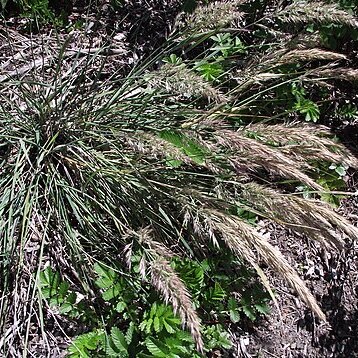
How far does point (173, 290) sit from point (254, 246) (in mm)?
298

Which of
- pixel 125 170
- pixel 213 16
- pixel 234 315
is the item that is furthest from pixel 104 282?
pixel 213 16

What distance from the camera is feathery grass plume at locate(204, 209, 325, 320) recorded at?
194cm

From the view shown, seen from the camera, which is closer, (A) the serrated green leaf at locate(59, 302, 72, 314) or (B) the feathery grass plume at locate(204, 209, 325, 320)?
(B) the feathery grass plume at locate(204, 209, 325, 320)

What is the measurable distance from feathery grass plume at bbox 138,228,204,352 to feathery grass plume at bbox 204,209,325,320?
215 millimetres

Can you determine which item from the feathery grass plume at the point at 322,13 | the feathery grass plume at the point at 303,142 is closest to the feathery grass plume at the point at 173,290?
the feathery grass plume at the point at 303,142

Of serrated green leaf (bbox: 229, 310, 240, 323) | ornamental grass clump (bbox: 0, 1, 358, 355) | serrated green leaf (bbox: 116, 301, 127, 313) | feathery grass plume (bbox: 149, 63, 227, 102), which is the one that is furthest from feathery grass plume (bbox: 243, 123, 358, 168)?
serrated green leaf (bbox: 116, 301, 127, 313)

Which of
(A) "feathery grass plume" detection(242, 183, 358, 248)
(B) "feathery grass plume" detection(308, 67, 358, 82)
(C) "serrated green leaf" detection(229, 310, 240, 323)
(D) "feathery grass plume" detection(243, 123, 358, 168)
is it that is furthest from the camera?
(C) "serrated green leaf" detection(229, 310, 240, 323)

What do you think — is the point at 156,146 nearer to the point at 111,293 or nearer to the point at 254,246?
the point at 254,246

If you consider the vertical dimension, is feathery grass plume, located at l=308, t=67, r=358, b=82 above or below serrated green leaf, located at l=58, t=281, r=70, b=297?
above

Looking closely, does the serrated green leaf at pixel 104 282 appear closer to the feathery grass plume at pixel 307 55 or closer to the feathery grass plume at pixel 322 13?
the feathery grass plume at pixel 307 55

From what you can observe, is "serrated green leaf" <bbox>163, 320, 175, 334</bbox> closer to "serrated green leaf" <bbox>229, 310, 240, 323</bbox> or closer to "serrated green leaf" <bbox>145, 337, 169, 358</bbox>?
"serrated green leaf" <bbox>145, 337, 169, 358</bbox>

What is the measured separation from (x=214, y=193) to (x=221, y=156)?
0.25m

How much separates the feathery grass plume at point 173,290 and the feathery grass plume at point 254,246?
21cm

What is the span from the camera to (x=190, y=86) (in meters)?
2.45
